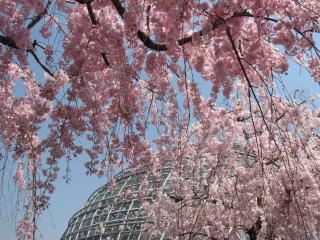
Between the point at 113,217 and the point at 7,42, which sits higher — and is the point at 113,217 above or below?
above

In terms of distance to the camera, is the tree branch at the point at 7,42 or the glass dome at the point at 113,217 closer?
the tree branch at the point at 7,42

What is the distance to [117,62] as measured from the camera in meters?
4.53

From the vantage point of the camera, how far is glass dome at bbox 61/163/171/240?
26.0 metres

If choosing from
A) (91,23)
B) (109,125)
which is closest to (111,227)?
(109,125)

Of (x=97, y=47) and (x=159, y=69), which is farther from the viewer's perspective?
(x=159, y=69)

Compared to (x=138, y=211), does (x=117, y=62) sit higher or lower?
lower

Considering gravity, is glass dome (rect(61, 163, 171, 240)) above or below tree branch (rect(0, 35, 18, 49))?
above

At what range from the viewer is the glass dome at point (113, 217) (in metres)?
26.0

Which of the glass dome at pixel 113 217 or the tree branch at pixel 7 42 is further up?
the glass dome at pixel 113 217

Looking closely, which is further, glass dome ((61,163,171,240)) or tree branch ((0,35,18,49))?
glass dome ((61,163,171,240))

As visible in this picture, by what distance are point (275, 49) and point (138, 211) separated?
23.6m

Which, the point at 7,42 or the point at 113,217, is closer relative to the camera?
the point at 7,42

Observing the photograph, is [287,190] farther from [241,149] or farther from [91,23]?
[91,23]

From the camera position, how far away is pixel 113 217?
29.3 meters
